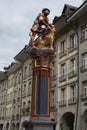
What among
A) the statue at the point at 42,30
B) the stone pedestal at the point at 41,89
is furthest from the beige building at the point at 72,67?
the stone pedestal at the point at 41,89

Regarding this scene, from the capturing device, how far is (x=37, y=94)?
425 inches

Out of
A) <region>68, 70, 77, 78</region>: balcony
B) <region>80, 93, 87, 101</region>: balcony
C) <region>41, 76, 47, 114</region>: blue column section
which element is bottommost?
<region>80, 93, 87, 101</region>: balcony

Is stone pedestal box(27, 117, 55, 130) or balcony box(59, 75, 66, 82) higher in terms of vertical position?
balcony box(59, 75, 66, 82)

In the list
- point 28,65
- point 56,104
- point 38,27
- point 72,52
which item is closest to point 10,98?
point 28,65

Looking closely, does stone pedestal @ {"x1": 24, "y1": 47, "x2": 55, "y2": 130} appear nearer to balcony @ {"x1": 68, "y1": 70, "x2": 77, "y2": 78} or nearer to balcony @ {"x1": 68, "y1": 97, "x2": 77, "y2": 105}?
balcony @ {"x1": 68, "y1": 97, "x2": 77, "y2": 105}

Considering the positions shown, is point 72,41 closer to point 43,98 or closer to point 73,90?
point 73,90

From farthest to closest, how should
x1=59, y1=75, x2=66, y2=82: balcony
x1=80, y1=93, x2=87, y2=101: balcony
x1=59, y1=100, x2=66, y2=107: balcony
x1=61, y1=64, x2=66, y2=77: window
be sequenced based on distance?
1. x1=61, y1=64, x2=66, y2=77: window
2. x1=59, y1=75, x2=66, y2=82: balcony
3. x1=59, y1=100, x2=66, y2=107: balcony
4. x1=80, y1=93, x2=87, y2=101: balcony

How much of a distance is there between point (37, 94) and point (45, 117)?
85 cm

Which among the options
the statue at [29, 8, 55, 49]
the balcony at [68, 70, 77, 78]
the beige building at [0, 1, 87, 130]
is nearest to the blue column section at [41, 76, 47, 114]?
the statue at [29, 8, 55, 49]

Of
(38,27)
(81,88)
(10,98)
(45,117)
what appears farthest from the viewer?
(10,98)

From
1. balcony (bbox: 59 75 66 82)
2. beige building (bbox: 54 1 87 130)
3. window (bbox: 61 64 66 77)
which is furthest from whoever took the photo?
window (bbox: 61 64 66 77)

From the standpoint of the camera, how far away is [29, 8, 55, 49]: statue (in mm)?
11414

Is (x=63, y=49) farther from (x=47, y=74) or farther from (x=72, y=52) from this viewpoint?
(x=47, y=74)

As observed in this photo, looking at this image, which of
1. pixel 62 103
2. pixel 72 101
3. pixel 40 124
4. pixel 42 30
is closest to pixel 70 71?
pixel 72 101
